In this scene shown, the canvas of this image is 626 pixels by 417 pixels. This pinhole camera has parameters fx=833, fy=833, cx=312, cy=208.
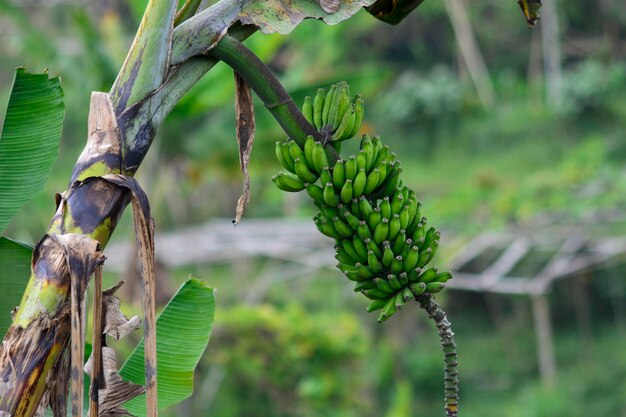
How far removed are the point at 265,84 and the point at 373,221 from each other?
10.8 inches

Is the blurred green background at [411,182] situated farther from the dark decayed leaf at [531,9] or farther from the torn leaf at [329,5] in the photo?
the torn leaf at [329,5]

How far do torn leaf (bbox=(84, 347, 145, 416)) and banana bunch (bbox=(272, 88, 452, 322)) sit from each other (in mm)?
388

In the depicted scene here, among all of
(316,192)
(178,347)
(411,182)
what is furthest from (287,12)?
(411,182)

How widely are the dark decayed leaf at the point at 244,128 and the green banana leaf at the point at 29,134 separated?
15.0 inches

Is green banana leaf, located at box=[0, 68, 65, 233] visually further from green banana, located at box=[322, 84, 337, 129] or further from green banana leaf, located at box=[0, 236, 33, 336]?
green banana, located at box=[322, 84, 337, 129]

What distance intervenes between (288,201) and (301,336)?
5092 mm

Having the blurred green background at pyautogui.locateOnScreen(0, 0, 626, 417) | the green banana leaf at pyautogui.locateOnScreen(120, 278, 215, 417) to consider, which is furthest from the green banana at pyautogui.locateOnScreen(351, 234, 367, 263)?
the blurred green background at pyautogui.locateOnScreen(0, 0, 626, 417)

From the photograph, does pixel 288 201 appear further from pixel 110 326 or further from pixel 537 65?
pixel 110 326

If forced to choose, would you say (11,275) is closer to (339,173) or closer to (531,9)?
(339,173)

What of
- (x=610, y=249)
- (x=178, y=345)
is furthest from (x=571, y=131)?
(x=178, y=345)

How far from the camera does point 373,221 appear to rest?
1324 millimetres

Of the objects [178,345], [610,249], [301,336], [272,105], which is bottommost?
[178,345]

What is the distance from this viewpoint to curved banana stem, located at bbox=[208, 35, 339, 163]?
1274mm

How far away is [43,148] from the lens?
1.55 metres
